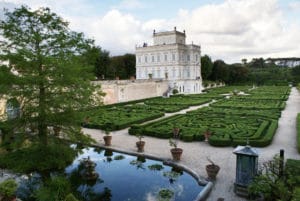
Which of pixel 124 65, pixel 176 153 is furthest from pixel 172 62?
pixel 176 153

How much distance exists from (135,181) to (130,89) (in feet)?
84.0

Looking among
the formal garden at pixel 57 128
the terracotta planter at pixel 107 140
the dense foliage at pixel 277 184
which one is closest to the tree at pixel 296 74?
the terracotta planter at pixel 107 140

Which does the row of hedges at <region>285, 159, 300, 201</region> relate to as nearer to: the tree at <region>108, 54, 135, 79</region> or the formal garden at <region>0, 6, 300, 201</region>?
the formal garden at <region>0, 6, 300, 201</region>

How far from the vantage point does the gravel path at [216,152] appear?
9188 mm

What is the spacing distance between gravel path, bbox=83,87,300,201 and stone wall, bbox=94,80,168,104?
12.2 m

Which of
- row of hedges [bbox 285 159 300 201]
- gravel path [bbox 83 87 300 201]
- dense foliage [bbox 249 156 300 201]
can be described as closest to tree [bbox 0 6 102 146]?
gravel path [bbox 83 87 300 201]

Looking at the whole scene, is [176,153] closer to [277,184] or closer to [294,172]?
[294,172]

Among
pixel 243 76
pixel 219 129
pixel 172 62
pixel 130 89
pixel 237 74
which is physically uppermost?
pixel 172 62

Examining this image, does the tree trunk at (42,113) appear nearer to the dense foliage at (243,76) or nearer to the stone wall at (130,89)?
the stone wall at (130,89)

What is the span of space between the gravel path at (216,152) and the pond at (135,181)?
2.46ft

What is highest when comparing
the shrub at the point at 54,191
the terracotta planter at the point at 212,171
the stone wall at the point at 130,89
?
the stone wall at the point at 130,89

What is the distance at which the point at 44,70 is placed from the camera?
8875 mm

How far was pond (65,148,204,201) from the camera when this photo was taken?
892 cm

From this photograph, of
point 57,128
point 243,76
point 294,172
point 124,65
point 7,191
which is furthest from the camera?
point 243,76
